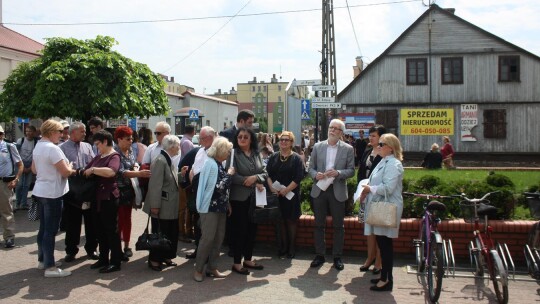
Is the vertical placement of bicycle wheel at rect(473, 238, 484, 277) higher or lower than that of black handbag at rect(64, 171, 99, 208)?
lower

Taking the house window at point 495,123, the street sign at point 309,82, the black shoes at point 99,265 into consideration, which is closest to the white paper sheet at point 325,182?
the black shoes at point 99,265

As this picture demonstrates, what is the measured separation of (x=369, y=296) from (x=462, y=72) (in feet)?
89.8

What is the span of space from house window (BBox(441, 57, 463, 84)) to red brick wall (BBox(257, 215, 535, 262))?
81.5 feet

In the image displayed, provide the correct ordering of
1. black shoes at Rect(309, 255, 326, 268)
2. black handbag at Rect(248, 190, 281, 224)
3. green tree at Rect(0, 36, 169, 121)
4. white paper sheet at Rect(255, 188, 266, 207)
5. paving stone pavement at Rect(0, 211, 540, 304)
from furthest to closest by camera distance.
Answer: green tree at Rect(0, 36, 169, 121), black shoes at Rect(309, 255, 326, 268), black handbag at Rect(248, 190, 281, 224), white paper sheet at Rect(255, 188, 266, 207), paving stone pavement at Rect(0, 211, 540, 304)

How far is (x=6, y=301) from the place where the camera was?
5.28 m

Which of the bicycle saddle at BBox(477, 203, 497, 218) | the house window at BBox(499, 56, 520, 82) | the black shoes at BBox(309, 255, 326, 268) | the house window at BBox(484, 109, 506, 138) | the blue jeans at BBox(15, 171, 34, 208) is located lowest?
the black shoes at BBox(309, 255, 326, 268)

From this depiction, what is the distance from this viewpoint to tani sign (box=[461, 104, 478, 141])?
96.1ft

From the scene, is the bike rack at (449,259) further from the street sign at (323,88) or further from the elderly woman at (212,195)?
the street sign at (323,88)

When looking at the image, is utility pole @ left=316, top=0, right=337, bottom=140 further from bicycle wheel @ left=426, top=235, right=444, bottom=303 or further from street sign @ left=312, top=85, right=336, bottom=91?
bicycle wheel @ left=426, top=235, right=444, bottom=303

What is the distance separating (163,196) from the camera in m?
6.49

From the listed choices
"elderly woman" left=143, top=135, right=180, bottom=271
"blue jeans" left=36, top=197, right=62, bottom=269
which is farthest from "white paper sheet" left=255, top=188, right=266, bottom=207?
"blue jeans" left=36, top=197, right=62, bottom=269

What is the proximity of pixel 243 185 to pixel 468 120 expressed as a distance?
85.9ft

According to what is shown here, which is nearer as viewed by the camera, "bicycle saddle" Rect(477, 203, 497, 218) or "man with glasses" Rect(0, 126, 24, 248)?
"bicycle saddle" Rect(477, 203, 497, 218)

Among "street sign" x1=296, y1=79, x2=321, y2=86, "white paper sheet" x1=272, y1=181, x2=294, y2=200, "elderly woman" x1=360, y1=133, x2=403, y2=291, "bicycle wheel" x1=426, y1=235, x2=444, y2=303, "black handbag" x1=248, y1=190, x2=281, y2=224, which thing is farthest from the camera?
"street sign" x1=296, y1=79, x2=321, y2=86
